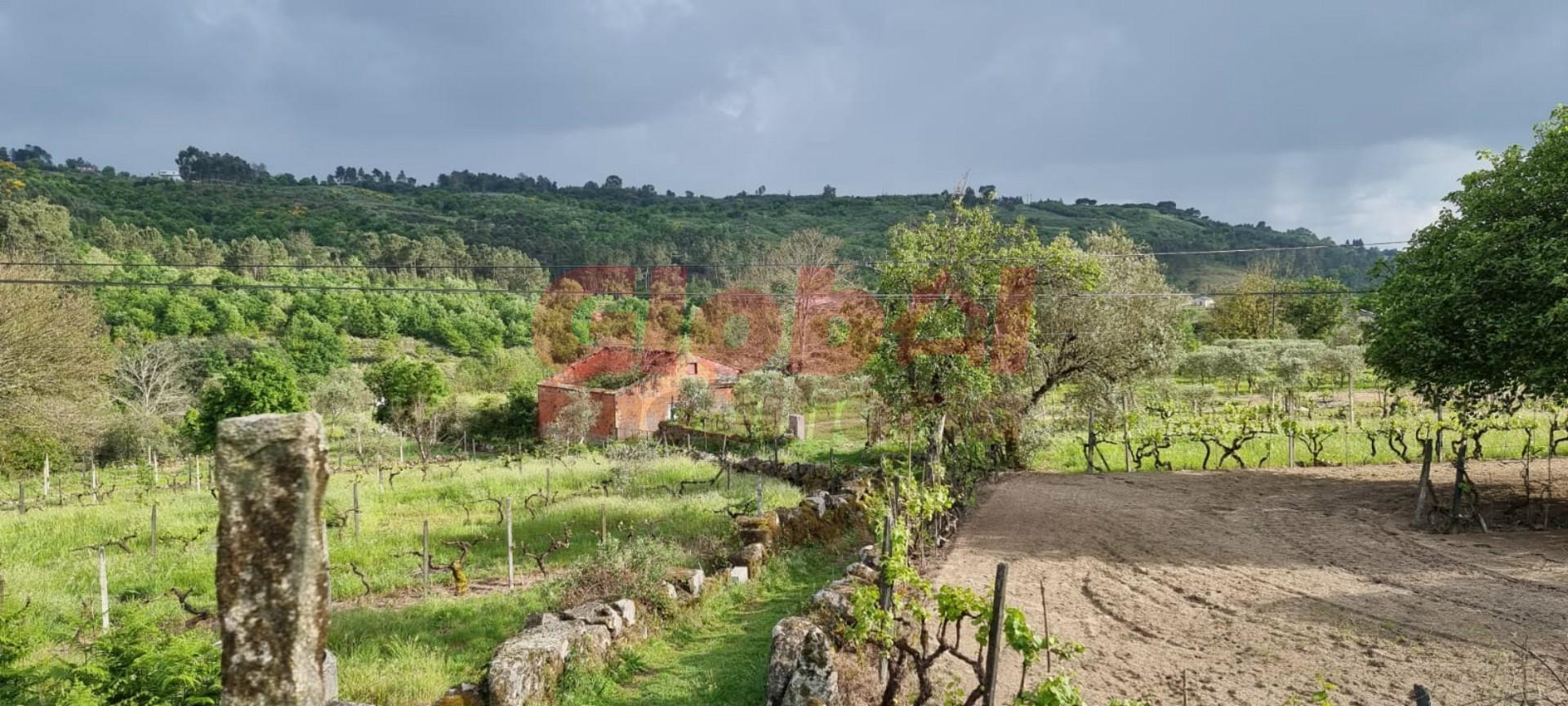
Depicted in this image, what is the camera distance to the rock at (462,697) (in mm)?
5961

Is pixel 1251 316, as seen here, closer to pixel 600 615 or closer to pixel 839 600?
A: pixel 839 600

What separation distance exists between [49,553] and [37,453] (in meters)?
15.1

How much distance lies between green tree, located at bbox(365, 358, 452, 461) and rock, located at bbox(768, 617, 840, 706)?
30305 mm

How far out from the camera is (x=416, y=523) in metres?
15.2

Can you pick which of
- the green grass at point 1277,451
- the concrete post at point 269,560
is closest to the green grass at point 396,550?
the concrete post at point 269,560

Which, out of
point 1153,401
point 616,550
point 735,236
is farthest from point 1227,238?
point 616,550

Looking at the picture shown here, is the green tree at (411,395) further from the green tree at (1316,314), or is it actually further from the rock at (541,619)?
the green tree at (1316,314)

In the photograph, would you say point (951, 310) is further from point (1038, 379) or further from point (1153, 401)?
point (1153, 401)

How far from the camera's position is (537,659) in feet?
21.4

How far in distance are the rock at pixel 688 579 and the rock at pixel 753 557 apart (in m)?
1.13

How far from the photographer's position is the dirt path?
22.7 ft

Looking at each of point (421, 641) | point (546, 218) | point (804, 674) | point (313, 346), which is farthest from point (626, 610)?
point (546, 218)

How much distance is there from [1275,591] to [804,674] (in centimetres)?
659

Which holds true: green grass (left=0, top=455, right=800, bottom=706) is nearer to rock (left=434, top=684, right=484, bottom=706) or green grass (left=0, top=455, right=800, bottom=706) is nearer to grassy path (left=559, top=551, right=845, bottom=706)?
rock (left=434, top=684, right=484, bottom=706)
